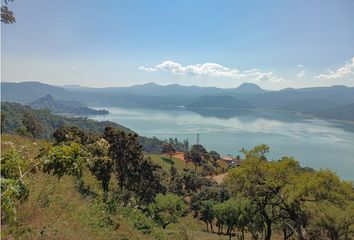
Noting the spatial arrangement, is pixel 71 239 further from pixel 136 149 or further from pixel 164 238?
pixel 136 149

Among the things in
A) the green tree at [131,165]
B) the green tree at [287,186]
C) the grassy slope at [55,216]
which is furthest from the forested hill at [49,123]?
the grassy slope at [55,216]

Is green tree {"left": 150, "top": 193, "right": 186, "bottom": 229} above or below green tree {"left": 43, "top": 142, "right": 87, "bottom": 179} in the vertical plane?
below

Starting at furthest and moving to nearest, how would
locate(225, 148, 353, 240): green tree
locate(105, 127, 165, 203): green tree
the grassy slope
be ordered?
1. locate(105, 127, 165, 203): green tree
2. locate(225, 148, 353, 240): green tree
3. the grassy slope

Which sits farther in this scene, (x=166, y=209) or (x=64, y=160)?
(x=166, y=209)

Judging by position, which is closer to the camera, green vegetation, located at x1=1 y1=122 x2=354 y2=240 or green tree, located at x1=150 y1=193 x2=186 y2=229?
green vegetation, located at x1=1 y1=122 x2=354 y2=240

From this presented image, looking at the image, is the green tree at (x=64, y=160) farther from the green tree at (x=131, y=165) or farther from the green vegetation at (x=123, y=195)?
the green tree at (x=131, y=165)

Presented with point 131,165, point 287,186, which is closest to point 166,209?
point 131,165

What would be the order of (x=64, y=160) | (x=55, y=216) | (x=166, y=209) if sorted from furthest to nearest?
(x=166, y=209) → (x=55, y=216) → (x=64, y=160)

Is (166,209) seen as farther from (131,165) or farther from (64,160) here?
(64,160)

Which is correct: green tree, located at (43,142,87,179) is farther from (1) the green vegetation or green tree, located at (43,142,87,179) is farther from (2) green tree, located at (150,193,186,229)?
(2) green tree, located at (150,193,186,229)

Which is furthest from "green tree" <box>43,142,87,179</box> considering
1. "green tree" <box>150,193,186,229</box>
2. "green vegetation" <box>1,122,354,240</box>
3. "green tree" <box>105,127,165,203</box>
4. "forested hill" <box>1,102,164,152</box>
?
"forested hill" <box>1,102,164,152</box>

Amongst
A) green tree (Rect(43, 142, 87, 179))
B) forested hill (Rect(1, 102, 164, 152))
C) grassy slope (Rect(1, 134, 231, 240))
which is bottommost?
forested hill (Rect(1, 102, 164, 152))

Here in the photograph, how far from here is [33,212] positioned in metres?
4.52

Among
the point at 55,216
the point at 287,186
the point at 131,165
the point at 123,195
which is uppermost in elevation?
the point at 55,216
